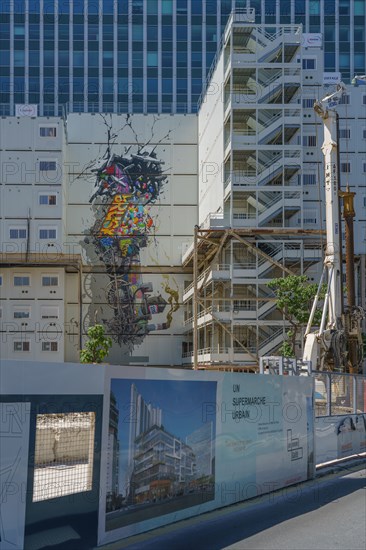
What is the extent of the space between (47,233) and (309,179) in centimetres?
2075

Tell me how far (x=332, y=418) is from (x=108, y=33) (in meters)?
74.5

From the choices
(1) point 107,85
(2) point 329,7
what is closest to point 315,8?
(2) point 329,7

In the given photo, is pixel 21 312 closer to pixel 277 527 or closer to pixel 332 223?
pixel 332 223

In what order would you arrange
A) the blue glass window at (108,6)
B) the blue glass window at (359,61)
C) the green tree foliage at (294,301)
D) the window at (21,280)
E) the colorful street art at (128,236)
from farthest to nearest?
the blue glass window at (108,6) < the blue glass window at (359,61) < the colorful street art at (128,236) < the window at (21,280) < the green tree foliage at (294,301)

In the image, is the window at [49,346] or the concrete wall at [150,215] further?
the concrete wall at [150,215]

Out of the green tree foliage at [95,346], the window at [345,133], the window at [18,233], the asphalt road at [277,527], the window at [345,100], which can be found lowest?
the asphalt road at [277,527]

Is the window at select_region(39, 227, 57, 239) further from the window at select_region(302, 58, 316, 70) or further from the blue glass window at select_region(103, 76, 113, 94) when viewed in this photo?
the blue glass window at select_region(103, 76, 113, 94)

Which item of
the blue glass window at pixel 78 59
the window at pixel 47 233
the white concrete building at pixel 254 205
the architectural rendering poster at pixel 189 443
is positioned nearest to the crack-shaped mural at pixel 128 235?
the window at pixel 47 233

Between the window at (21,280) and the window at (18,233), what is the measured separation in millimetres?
3097

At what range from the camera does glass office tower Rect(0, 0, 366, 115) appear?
3442 inches

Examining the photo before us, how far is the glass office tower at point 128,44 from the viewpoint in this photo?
3442 inches

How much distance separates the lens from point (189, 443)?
13.1m

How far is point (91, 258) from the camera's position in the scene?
6844 centimetres

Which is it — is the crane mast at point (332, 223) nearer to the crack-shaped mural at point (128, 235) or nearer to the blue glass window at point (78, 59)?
the crack-shaped mural at point (128, 235)
